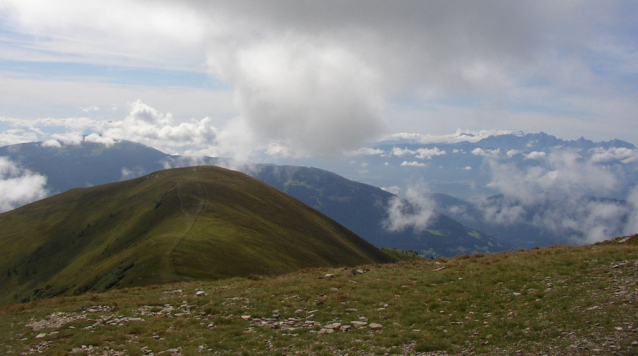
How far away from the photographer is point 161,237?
3017 inches

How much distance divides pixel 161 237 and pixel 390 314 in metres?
66.6

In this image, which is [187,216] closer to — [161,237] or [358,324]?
[161,237]

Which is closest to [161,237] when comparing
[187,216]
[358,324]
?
[187,216]

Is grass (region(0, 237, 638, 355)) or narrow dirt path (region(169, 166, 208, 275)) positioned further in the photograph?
narrow dirt path (region(169, 166, 208, 275))

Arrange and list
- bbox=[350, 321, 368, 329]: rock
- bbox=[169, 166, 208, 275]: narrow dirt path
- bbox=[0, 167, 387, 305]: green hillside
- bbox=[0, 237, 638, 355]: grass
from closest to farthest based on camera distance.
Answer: bbox=[0, 237, 638, 355]: grass
bbox=[350, 321, 368, 329]: rock
bbox=[169, 166, 208, 275]: narrow dirt path
bbox=[0, 167, 387, 305]: green hillside

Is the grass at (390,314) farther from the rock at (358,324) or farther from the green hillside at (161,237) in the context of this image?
the green hillside at (161,237)

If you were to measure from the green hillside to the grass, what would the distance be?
29109 mm

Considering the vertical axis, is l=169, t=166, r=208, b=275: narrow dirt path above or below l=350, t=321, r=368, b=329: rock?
A: above

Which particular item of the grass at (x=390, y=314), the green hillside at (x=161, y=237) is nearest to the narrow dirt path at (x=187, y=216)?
the green hillside at (x=161, y=237)

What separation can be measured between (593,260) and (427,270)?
1159 centimetres

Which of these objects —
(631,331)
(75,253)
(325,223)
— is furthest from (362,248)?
(631,331)

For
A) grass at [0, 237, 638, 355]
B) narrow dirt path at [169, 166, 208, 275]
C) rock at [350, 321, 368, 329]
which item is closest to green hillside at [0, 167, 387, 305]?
narrow dirt path at [169, 166, 208, 275]

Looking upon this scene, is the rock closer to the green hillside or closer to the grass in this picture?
the grass

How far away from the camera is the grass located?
52.1ft
